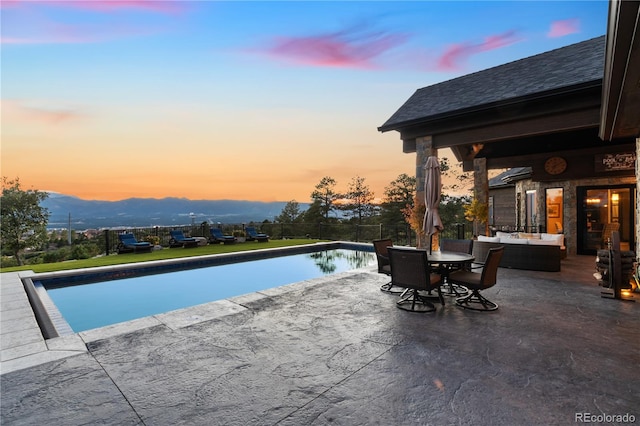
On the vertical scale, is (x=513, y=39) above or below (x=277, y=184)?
above

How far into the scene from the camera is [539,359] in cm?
296

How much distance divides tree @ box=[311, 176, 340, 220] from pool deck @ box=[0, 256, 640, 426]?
21.9 meters

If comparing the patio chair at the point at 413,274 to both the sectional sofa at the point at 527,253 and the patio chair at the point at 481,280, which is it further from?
the sectional sofa at the point at 527,253

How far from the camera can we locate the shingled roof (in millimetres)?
6773

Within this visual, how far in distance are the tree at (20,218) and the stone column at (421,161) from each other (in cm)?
1562

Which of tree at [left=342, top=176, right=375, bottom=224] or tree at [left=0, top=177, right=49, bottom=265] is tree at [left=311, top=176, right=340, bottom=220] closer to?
tree at [left=342, top=176, right=375, bottom=224]

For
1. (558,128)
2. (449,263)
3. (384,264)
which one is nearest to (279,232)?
(384,264)

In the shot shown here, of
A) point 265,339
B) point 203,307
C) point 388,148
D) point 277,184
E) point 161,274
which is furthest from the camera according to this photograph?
point 277,184

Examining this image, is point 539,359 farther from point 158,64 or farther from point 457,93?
point 158,64

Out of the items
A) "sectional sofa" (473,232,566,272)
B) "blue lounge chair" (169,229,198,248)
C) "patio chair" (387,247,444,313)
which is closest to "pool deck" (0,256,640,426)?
"patio chair" (387,247,444,313)

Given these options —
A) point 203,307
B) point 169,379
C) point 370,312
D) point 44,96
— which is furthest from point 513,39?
point 44,96

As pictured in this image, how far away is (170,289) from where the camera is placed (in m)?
7.39

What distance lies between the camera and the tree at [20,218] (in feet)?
40.7

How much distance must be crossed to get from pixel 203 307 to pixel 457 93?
29.5 feet
